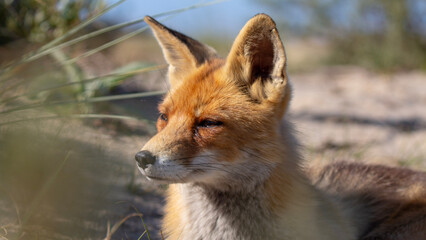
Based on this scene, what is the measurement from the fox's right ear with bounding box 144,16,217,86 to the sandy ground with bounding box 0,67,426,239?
2.47 feet

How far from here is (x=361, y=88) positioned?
8.32m

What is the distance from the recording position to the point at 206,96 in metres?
2.64

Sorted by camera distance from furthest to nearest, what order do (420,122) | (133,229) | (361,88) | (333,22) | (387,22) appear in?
(333,22) < (387,22) < (361,88) < (420,122) < (133,229)

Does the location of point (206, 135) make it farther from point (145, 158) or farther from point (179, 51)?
point (179, 51)

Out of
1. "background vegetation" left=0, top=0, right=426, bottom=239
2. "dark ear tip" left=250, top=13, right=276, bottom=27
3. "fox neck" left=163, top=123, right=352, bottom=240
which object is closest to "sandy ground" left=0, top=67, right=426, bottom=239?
"background vegetation" left=0, top=0, right=426, bottom=239

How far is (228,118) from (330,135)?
382 centimetres

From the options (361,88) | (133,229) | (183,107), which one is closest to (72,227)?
(133,229)

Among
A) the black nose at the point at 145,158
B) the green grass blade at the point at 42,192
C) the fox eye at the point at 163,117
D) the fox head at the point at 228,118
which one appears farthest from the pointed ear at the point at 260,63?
the green grass blade at the point at 42,192

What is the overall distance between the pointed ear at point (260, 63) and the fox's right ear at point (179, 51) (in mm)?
381

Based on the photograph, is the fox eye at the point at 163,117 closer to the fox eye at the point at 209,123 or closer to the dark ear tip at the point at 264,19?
the fox eye at the point at 209,123

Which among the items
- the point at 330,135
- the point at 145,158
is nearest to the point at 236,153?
the point at 145,158

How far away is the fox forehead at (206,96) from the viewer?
259cm

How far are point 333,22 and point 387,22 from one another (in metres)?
1.55

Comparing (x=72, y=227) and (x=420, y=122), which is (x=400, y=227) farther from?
(x=420, y=122)
